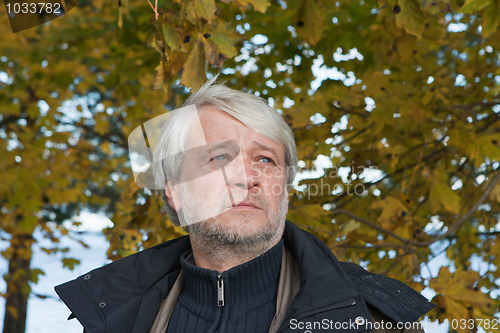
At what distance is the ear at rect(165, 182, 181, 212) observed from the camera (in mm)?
2168

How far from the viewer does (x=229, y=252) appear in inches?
73.5

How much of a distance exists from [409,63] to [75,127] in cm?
466

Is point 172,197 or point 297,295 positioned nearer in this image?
point 297,295

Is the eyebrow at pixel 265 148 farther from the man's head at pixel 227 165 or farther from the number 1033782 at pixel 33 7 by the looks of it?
the number 1033782 at pixel 33 7

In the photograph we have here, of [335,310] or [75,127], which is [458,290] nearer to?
[335,310]

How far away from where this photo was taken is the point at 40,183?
5.13 metres

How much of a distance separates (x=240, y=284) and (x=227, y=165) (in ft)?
1.45

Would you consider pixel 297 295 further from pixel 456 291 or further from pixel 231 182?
pixel 456 291

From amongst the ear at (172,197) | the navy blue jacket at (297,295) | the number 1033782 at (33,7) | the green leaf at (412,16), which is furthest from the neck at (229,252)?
the number 1033782 at (33,7)

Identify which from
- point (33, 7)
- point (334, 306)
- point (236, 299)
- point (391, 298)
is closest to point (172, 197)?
point (236, 299)

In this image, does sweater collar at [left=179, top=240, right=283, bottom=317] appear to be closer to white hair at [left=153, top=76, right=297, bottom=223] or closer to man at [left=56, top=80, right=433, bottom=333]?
man at [left=56, top=80, right=433, bottom=333]

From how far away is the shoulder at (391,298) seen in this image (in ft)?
5.27

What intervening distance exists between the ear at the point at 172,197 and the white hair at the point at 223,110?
31mm

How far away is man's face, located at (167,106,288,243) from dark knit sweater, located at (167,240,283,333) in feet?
0.38
